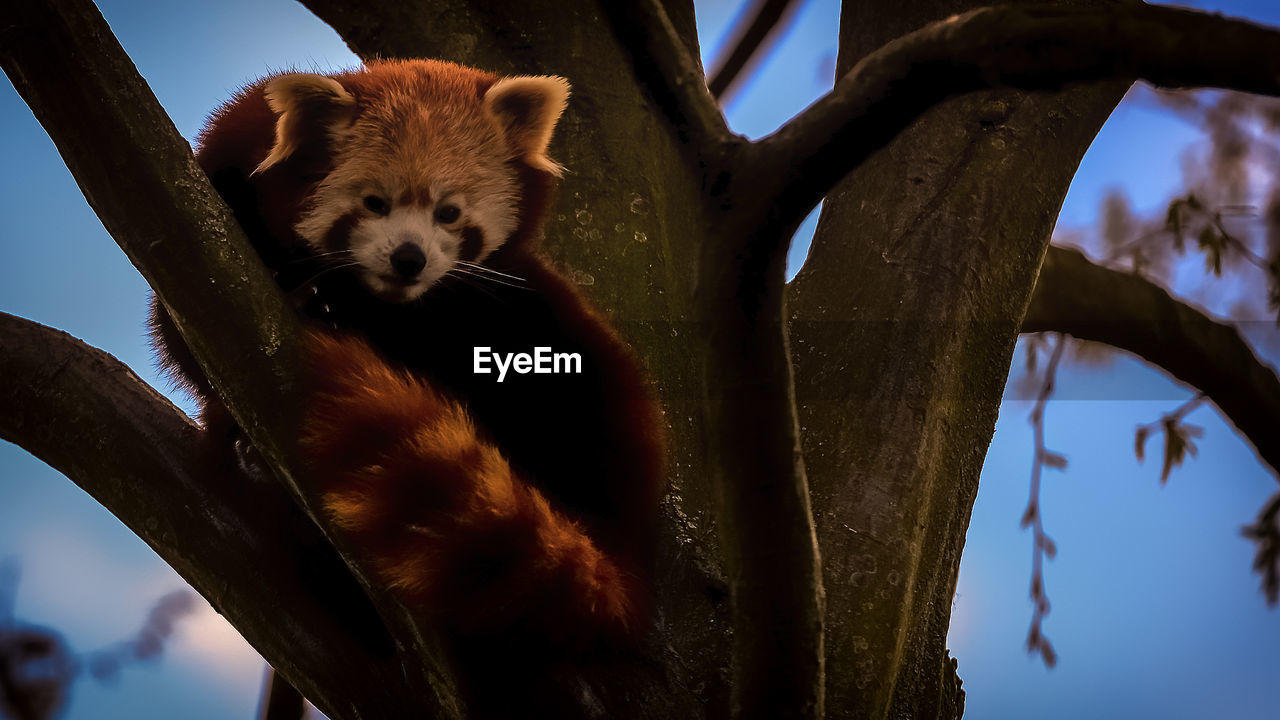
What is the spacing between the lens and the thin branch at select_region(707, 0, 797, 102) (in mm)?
2725

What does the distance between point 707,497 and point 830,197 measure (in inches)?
33.9

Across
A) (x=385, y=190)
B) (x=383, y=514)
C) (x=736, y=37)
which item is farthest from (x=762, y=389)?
(x=736, y=37)

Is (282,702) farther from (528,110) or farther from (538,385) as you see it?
(528,110)

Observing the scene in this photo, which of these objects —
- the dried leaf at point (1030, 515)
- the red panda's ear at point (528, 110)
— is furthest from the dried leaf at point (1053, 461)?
the red panda's ear at point (528, 110)

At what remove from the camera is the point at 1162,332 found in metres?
2.59

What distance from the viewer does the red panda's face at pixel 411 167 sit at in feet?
5.59

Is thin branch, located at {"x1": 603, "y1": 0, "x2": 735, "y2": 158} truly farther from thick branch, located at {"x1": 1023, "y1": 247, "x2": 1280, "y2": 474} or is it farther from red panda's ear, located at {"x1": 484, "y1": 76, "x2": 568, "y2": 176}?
thick branch, located at {"x1": 1023, "y1": 247, "x2": 1280, "y2": 474}

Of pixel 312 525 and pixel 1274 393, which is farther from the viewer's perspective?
pixel 1274 393

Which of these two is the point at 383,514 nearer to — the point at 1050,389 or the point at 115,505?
the point at 115,505

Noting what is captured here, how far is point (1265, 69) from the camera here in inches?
37.9

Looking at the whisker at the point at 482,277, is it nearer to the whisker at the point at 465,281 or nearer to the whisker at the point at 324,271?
the whisker at the point at 465,281

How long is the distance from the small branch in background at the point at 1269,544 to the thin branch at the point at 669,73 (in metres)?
2.06

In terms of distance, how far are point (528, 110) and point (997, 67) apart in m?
1.19

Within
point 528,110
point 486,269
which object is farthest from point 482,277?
point 528,110
